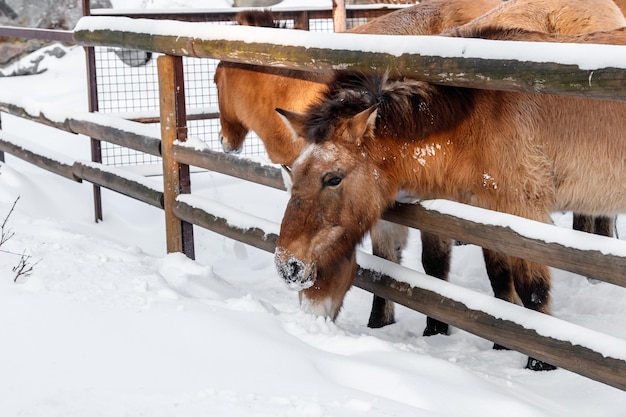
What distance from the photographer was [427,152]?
12.6 ft

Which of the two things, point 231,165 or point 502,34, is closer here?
point 502,34

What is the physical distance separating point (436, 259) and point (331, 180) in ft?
4.20

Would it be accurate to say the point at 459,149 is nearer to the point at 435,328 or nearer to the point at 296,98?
the point at 435,328

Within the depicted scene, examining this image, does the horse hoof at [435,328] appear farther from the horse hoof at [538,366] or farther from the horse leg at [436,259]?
the horse hoof at [538,366]

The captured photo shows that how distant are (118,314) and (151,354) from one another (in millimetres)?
446

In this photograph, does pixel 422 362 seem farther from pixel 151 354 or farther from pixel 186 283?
pixel 186 283

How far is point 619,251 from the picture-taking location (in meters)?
3.06

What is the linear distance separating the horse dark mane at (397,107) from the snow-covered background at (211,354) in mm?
921

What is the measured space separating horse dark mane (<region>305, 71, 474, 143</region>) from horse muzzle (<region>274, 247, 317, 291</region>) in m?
0.56

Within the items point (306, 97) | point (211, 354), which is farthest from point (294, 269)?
point (306, 97)

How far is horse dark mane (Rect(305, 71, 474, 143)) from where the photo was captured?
3.74 m

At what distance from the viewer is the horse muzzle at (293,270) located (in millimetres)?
3674

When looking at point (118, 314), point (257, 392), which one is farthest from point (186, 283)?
point (257, 392)

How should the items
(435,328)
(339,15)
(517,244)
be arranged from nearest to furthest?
1. (517,244)
2. (435,328)
3. (339,15)
